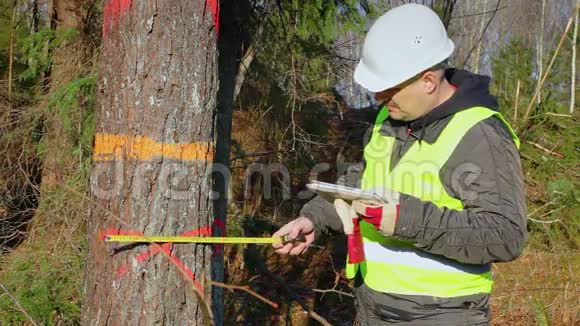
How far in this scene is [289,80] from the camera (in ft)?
A: 17.0

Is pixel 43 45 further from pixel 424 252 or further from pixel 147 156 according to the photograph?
pixel 424 252

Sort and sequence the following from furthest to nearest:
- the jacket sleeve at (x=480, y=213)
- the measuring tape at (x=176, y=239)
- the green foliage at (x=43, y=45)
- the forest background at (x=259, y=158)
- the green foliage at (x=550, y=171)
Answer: the green foliage at (x=550, y=171) < the green foliage at (x=43, y=45) < the forest background at (x=259, y=158) < the measuring tape at (x=176, y=239) < the jacket sleeve at (x=480, y=213)

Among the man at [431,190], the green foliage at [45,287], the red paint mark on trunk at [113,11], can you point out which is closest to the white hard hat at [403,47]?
the man at [431,190]

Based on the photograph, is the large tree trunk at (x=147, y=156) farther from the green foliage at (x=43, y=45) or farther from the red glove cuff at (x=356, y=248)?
the green foliage at (x=43, y=45)

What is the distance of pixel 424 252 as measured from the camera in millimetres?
2049

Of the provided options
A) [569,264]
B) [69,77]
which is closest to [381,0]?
[69,77]

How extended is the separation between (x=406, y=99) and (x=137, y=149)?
1.06 meters

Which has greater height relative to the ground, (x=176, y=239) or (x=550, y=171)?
(x=550, y=171)

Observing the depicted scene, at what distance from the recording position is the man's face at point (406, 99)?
6.75 ft

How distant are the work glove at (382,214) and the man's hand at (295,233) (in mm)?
498

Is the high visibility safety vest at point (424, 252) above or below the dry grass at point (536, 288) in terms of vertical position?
above

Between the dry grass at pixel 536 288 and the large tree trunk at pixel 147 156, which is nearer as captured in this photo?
the large tree trunk at pixel 147 156

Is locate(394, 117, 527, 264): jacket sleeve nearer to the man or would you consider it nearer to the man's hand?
the man

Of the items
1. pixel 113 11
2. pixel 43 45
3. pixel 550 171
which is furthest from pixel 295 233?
pixel 550 171
